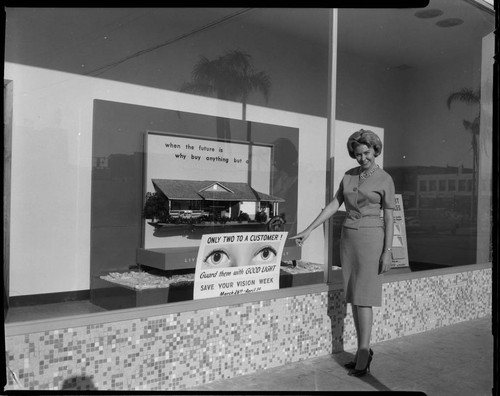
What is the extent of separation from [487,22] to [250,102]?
310cm

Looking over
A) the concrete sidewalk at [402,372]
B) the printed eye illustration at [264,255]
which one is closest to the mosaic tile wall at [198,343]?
the concrete sidewalk at [402,372]

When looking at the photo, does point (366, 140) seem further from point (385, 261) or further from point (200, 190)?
point (200, 190)

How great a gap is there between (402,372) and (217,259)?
1.70 metres

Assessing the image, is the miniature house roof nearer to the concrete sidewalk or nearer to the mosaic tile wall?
the mosaic tile wall

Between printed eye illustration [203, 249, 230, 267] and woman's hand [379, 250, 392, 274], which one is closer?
woman's hand [379, 250, 392, 274]

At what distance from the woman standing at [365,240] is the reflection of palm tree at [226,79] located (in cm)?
121

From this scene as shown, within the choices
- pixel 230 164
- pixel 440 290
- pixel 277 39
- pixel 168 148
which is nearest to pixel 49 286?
pixel 168 148

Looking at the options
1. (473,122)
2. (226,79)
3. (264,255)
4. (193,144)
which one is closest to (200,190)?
(193,144)

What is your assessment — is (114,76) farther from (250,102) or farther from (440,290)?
(440,290)

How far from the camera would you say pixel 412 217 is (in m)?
6.06

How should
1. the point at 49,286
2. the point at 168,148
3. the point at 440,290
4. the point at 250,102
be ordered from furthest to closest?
the point at 440,290 → the point at 250,102 → the point at 168,148 → the point at 49,286

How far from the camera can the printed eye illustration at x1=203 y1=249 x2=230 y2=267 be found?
4242 mm

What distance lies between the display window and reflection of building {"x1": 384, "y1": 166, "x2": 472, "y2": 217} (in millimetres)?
36

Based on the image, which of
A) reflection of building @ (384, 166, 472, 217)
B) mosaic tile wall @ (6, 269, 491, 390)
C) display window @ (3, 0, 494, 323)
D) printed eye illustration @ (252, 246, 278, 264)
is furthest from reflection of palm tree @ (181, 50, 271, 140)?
reflection of building @ (384, 166, 472, 217)
